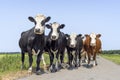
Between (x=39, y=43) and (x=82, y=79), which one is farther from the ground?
(x=39, y=43)

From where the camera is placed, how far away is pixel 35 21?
62.2 ft

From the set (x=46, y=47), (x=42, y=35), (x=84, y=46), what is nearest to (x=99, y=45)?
(x=84, y=46)

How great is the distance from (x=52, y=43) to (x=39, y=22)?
8.02 feet

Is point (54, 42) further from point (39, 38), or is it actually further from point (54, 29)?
point (39, 38)

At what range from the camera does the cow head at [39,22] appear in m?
18.4

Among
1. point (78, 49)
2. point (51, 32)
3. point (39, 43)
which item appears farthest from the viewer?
point (78, 49)

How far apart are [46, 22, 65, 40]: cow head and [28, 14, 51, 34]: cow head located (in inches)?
56.0

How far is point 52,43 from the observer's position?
68.3 ft

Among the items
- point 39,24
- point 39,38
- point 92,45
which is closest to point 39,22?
point 39,24

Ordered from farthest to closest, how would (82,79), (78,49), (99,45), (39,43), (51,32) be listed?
(99,45)
(78,49)
(51,32)
(39,43)
(82,79)

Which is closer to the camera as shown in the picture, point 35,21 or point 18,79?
point 18,79

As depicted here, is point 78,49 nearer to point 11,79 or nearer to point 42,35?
point 42,35

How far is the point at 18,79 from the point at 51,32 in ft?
18.3

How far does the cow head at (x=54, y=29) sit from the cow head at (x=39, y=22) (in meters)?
1.42
